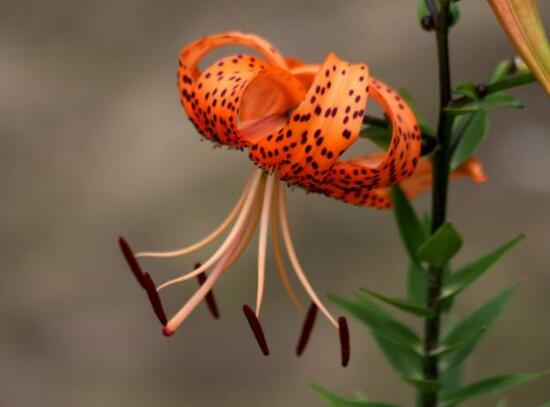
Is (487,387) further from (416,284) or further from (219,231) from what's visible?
(219,231)

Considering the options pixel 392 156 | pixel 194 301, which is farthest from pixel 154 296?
pixel 392 156

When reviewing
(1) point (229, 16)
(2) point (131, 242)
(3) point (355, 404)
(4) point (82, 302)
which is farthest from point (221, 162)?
(3) point (355, 404)

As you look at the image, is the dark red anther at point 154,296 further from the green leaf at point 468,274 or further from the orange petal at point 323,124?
the green leaf at point 468,274

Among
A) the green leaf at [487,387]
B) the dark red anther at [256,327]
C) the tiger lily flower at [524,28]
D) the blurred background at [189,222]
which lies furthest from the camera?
the blurred background at [189,222]

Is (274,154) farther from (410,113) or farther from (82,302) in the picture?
(82,302)

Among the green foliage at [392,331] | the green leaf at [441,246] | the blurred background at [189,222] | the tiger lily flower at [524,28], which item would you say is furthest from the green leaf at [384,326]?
the blurred background at [189,222]

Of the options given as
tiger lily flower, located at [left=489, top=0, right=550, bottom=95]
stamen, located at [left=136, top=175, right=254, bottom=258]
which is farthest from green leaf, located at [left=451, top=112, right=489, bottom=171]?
stamen, located at [left=136, top=175, right=254, bottom=258]

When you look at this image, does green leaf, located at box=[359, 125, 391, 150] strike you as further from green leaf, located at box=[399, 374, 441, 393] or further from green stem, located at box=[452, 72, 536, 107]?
green leaf, located at box=[399, 374, 441, 393]
